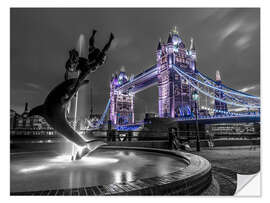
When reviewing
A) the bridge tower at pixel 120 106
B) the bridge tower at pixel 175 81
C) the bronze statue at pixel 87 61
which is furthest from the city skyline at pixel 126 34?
the bridge tower at pixel 120 106

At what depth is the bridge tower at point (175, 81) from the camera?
26.3 meters

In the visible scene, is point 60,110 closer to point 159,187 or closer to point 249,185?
point 159,187

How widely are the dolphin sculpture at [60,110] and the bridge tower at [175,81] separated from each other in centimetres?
2218

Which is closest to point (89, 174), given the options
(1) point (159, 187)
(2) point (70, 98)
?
(1) point (159, 187)

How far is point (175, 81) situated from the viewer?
27.0 meters

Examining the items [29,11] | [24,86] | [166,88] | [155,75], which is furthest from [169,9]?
[155,75]

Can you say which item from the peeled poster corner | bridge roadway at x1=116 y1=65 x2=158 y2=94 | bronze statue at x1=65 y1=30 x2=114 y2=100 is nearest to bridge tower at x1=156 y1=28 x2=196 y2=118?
bridge roadway at x1=116 y1=65 x2=158 y2=94

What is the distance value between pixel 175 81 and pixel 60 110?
958 inches

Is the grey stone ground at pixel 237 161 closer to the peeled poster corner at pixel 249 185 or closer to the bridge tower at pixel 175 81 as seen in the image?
the peeled poster corner at pixel 249 185

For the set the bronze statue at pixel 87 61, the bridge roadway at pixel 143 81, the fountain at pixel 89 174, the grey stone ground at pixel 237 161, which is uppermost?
the bridge roadway at pixel 143 81

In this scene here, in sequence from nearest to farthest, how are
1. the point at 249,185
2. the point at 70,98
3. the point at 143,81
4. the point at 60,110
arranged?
the point at 249,185 → the point at 60,110 → the point at 70,98 → the point at 143,81

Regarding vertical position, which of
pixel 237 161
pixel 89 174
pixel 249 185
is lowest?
pixel 237 161
